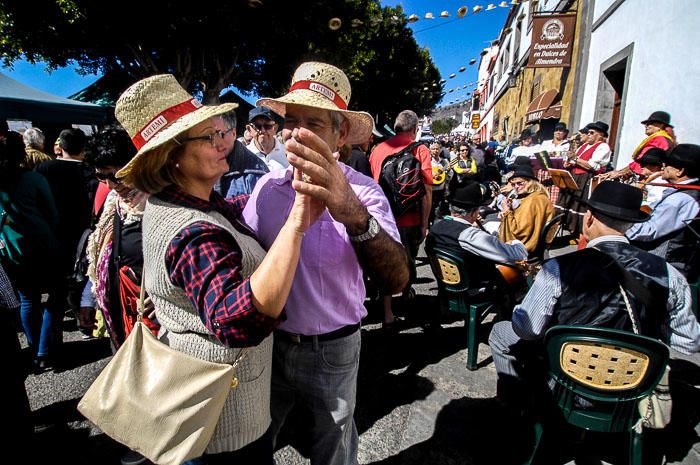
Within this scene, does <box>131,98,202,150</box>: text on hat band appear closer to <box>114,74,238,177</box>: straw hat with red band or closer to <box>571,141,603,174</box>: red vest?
<box>114,74,238,177</box>: straw hat with red band

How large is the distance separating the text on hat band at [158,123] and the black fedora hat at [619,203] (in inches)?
86.5

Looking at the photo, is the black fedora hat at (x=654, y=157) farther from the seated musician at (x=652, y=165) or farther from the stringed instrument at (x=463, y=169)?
the stringed instrument at (x=463, y=169)

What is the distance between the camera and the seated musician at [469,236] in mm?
3221

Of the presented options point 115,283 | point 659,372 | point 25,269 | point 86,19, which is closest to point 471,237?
point 659,372

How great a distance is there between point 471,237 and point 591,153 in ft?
17.6

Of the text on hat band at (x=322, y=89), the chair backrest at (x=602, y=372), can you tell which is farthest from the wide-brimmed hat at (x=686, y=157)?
the text on hat band at (x=322, y=89)

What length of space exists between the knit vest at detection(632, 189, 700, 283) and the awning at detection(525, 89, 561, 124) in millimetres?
10910

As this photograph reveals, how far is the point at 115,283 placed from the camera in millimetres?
1953

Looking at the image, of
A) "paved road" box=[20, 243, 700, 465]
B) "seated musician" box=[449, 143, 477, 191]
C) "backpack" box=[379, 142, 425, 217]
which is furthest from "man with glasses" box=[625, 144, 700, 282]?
"seated musician" box=[449, 143, 477, 191]

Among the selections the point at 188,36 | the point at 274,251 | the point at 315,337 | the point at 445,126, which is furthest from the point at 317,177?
the point at 445,126

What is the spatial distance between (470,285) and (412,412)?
45.9 inches

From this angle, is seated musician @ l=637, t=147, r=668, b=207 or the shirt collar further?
seated musician @ l=637, t=147, r=668, b=207

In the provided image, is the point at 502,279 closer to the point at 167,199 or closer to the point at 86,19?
the point at 167,199

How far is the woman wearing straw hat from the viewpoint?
3.23 ft
